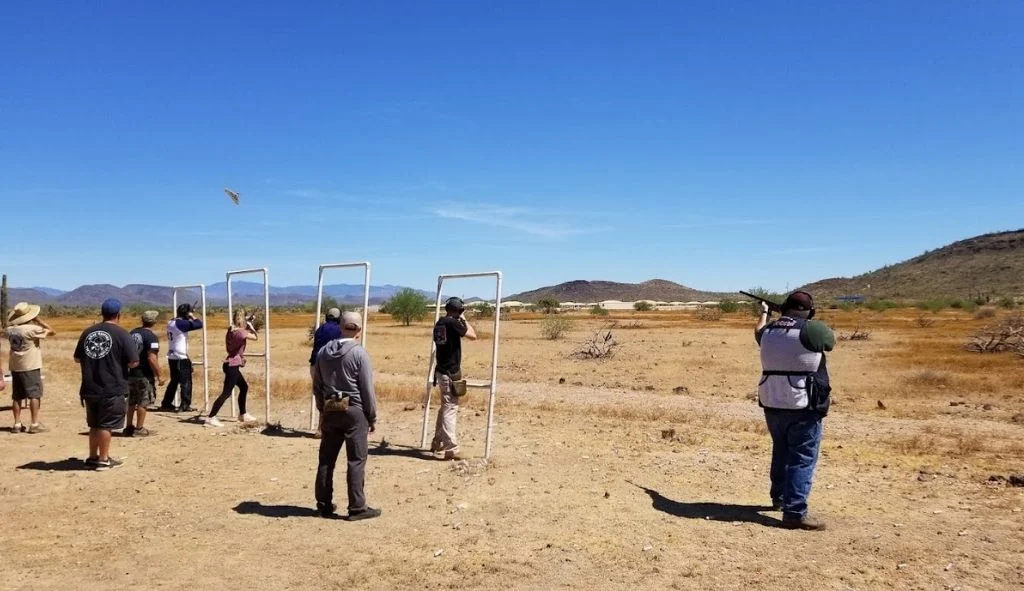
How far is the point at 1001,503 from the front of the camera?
7.51 m

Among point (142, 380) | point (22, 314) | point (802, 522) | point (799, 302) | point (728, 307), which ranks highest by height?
point (728, 307)

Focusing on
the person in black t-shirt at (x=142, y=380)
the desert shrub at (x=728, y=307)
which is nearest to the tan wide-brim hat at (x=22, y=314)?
the person in black t-shirt at (x=142, y=380)

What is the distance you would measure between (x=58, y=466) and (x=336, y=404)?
189 inches

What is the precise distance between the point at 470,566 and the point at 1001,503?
18.6 ft

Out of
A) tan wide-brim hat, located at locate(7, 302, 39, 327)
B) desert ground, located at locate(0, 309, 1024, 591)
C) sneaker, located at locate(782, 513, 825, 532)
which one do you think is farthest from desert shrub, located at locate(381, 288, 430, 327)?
sneaker, located at locate(782, 513, 825, 532)

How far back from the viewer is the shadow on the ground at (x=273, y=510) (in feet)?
23.2

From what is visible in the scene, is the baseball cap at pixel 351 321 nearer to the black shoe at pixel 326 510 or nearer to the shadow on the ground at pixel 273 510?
the black shoe at pixel 326 510

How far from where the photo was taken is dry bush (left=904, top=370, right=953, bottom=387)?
1927 centimetres

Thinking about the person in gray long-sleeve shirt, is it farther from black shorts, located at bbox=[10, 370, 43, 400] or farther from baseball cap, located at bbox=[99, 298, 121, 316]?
black shorts, located at bbox=[10, 370, 43, 400]

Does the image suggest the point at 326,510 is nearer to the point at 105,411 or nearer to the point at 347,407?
the point at 347,407

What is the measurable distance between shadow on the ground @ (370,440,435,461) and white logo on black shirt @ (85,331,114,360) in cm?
351

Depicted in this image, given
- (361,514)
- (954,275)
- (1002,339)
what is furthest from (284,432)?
(954,275)

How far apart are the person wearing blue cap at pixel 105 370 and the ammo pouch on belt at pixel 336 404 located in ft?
11.0

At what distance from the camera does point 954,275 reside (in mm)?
109875
